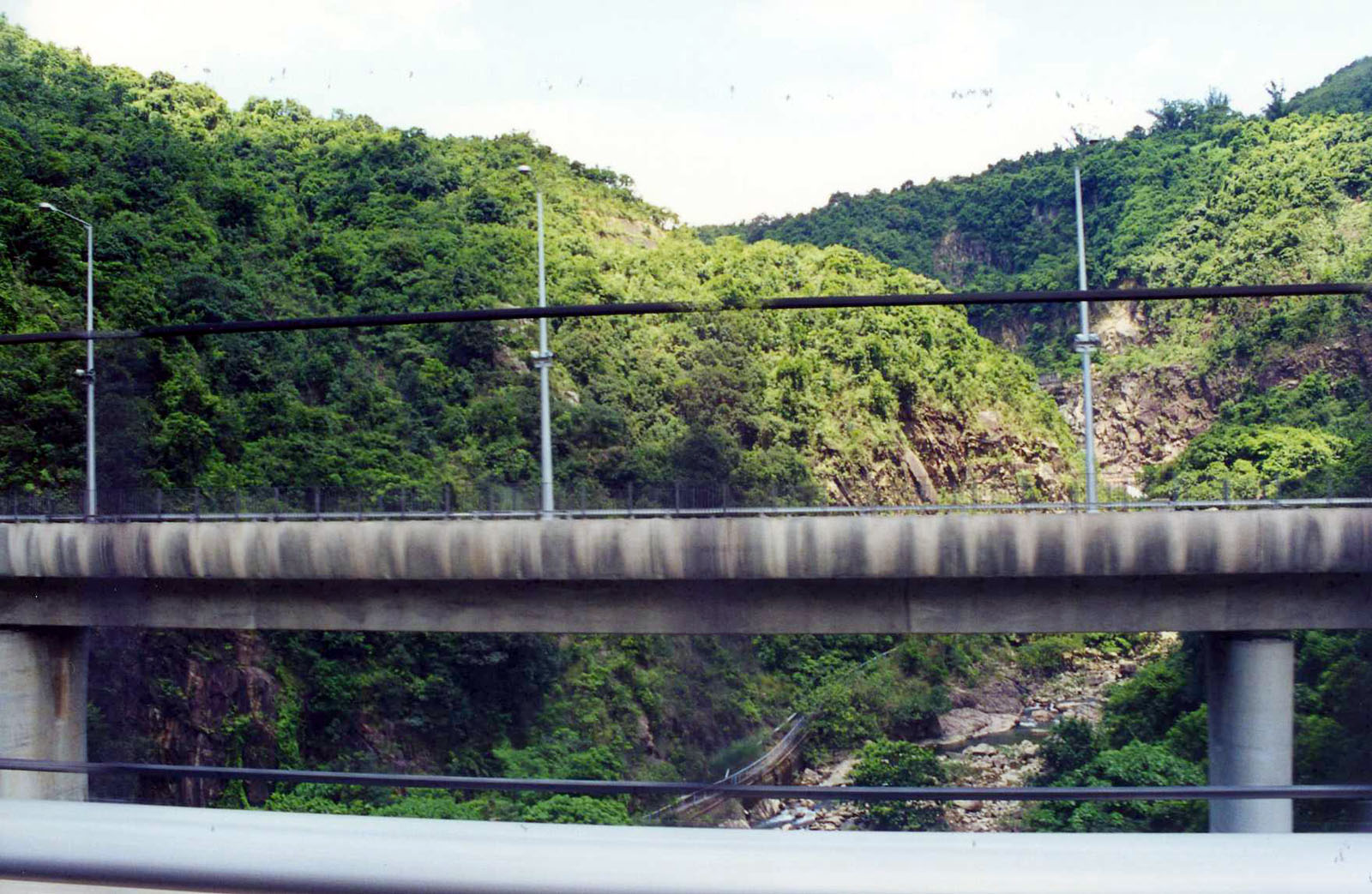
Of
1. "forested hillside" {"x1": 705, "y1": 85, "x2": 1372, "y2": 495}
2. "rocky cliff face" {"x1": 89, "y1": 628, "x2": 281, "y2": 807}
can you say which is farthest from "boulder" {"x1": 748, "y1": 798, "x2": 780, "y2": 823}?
"forested hillside" {"x1": 705, "y1": 85, "x2": 1372, "y2": 495}

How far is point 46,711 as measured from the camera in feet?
6.32

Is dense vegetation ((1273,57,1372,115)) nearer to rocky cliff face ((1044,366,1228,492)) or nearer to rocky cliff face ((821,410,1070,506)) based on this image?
rocky cliff face ((1044,366,1228,492))

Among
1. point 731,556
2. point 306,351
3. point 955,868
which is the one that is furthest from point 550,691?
point 306,351

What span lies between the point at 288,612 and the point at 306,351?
1.06m

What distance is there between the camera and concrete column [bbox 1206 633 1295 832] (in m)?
1.69

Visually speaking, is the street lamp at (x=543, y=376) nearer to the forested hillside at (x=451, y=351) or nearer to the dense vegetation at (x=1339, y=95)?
the forested hillside at (x=451, y=351)

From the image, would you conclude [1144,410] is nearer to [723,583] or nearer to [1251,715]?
[1251,715]

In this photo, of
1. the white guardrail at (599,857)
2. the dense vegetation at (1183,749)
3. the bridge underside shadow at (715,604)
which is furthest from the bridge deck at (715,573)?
the white guardrail at (599,857)

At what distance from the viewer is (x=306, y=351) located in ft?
9.68

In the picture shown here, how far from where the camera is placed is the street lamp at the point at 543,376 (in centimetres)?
270

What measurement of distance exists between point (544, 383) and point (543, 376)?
0.16ft

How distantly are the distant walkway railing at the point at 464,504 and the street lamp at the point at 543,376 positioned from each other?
7cm

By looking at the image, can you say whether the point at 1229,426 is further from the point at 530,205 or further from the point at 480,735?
the point at 530,205

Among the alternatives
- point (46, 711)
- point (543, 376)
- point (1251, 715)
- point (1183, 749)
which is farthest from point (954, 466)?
point (46, 711)
